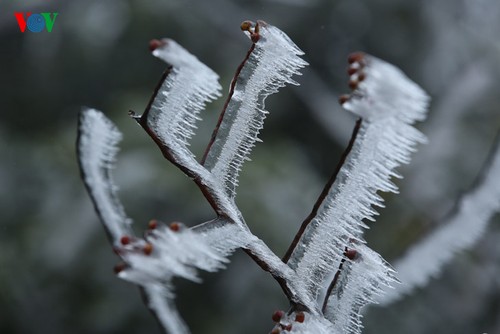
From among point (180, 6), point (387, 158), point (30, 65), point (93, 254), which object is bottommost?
point (93, 254)

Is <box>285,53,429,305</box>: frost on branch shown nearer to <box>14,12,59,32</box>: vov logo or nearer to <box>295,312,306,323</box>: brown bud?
<box>295,312,306,323</box>: brown bud

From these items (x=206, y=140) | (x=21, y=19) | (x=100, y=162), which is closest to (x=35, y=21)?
(x=21, y=19)

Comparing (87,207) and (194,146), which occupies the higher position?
(194,146)

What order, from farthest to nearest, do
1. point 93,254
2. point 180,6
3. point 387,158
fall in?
point 180,6, point 93,254, point 387,158

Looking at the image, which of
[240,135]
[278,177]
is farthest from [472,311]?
[240,135]

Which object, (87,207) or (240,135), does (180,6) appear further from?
(240,135)

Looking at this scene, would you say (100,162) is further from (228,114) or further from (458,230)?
(458,230)
